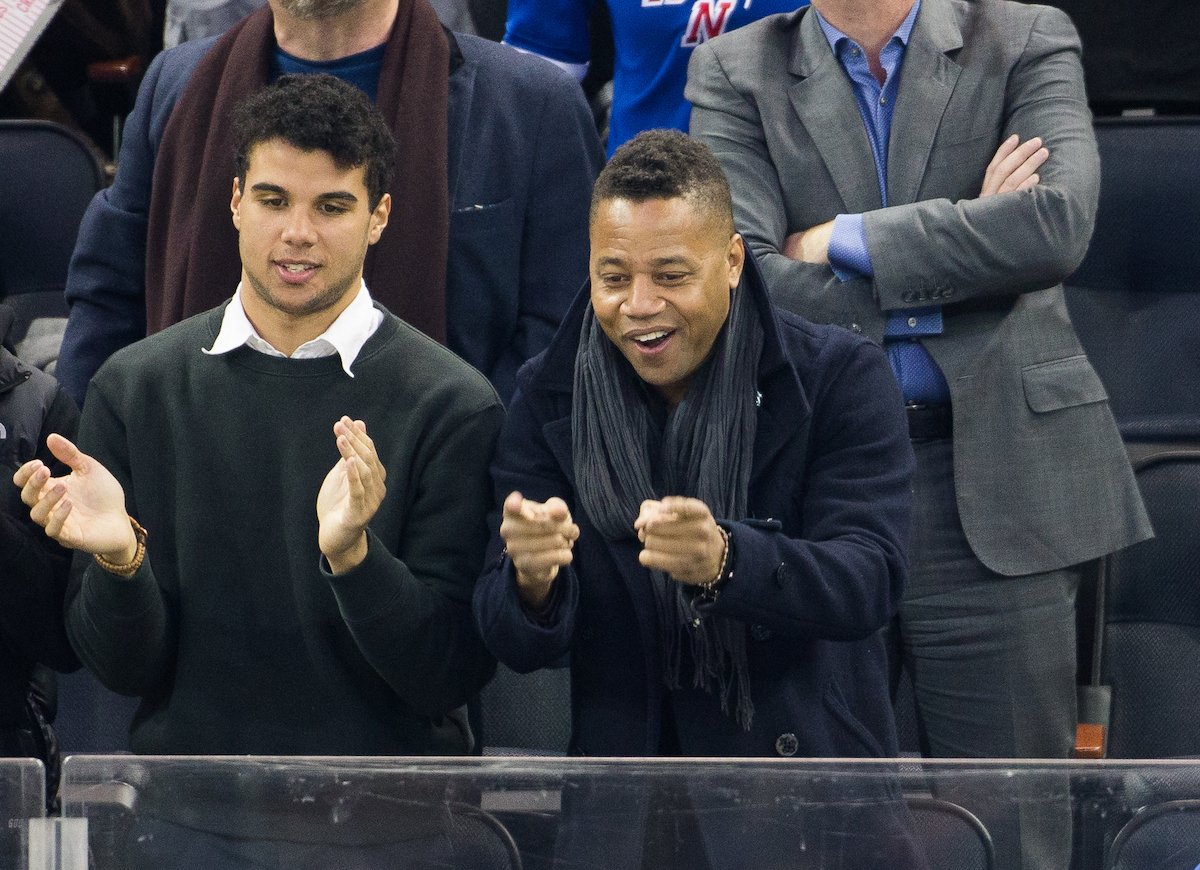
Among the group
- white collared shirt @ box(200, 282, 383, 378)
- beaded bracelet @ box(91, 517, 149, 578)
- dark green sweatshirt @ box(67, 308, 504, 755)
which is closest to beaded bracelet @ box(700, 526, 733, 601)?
dark green sweatshirt @ box(67, 308, 504, 755)

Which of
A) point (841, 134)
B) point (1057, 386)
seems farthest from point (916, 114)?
point (1057, 386)

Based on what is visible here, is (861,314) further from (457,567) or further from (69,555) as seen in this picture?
(69,555)

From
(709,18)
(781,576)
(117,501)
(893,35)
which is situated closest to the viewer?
(781,576)

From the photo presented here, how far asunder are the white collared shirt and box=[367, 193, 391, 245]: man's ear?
141 mm

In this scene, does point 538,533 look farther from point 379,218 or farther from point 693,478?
point 379,218

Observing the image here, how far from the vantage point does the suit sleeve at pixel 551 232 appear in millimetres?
3105

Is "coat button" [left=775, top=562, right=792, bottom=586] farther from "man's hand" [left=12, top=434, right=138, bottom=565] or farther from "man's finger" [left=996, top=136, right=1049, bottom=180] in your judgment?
"man's finger" [left=996, top=136, right=1049, bottom=180]

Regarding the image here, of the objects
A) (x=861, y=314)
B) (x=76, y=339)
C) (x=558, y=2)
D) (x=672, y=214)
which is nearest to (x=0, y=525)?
(x=76, y=339)

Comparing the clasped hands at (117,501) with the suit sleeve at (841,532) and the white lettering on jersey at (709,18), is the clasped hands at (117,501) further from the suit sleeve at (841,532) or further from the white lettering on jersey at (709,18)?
the white lettering on jersey at (709,18)

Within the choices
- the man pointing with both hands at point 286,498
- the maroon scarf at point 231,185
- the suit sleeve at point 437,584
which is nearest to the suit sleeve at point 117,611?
the man pointing with both hands at point 286,498

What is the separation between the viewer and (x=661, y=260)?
99.0 inches

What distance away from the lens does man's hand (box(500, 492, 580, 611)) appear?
231cm

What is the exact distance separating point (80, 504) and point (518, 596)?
57 cm

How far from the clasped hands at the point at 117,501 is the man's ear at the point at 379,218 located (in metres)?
0.44
